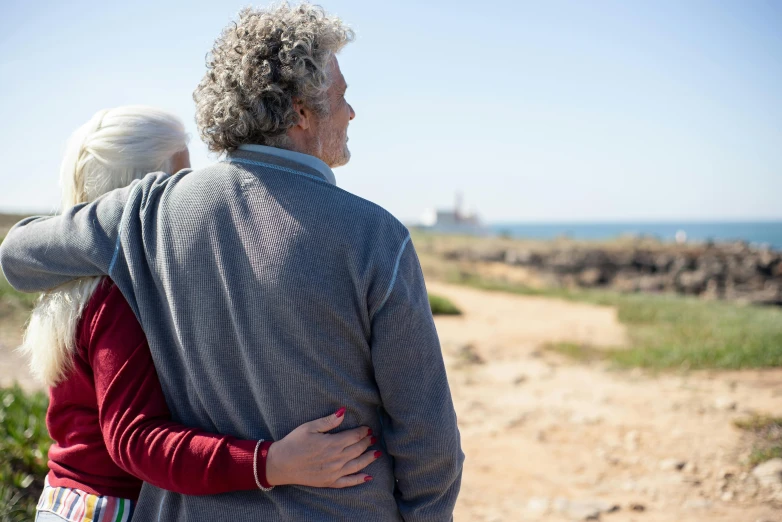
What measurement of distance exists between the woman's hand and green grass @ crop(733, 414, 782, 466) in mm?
4240

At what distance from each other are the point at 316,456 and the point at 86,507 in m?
0.69

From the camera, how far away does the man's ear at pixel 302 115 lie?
1584 millimetres

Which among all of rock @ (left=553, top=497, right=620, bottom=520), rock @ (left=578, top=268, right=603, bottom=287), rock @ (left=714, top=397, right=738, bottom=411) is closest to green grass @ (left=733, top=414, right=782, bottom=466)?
rock @ (left=714, top=397, right=738, bottom=411)

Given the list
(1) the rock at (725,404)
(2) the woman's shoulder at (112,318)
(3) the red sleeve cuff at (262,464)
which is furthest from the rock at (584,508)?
(2) the woman's shoulder at (112,318)

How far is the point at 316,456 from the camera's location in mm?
1486

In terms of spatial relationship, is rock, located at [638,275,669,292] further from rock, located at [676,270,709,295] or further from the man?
the man

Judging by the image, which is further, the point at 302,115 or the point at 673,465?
the point at 673,465

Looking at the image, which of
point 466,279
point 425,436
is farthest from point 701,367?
point 466,279

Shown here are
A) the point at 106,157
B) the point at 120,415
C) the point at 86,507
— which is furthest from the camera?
the point at 106,157

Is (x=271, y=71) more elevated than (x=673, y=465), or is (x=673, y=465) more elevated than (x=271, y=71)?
(x=271, y=71)

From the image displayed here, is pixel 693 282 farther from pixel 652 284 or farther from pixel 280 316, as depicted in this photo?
pixel 280 316

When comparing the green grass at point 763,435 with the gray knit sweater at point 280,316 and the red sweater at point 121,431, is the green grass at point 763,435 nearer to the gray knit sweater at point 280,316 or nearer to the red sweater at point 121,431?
the gray knit sweater at point 280,316

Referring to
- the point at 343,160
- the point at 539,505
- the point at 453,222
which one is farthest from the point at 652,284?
the point at 453,222

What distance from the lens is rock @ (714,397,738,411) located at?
6008 mm
